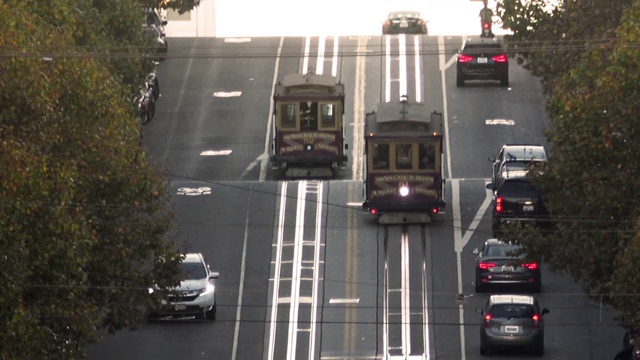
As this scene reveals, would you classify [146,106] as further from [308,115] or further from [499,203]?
[499,203]

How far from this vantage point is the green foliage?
40406 millimetres

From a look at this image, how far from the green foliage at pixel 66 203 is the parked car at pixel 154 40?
13.3 m

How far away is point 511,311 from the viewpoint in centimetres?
5028

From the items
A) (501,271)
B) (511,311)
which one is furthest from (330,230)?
(511,311)

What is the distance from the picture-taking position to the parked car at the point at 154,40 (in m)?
67.4

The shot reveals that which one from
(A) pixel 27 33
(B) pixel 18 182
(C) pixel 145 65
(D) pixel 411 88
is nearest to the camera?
(B) pixel 18 182

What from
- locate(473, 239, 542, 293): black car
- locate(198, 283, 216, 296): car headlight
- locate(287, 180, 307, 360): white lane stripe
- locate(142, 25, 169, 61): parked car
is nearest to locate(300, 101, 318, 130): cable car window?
locate(287, 180, 307, 360): white lane stripe

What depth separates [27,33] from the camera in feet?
157

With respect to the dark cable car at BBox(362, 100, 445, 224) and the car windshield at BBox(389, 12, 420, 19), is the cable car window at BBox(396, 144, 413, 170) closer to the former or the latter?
the dark cable car at BBox(362, 100, 445, 224)

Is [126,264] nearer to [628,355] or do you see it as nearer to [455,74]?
[628,355]

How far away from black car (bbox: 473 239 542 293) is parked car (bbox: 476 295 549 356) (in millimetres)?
3820

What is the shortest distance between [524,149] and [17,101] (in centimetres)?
2211

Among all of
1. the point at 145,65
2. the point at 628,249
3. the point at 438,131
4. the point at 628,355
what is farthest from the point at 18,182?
the point at 145,65

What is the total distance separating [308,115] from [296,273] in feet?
28.6
